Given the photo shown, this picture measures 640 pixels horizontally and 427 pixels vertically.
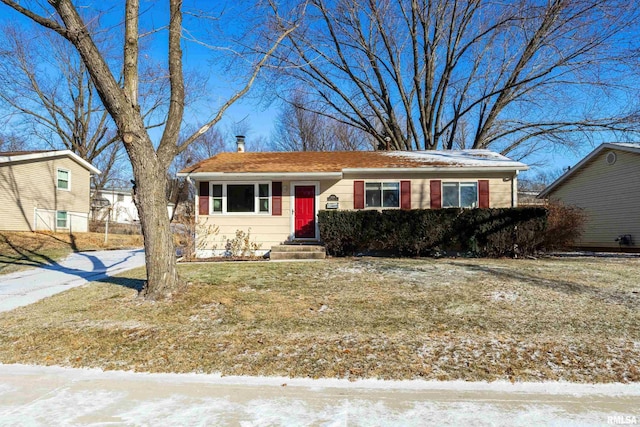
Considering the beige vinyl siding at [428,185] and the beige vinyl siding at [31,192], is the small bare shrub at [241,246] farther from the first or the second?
the beige vinyl siding at [31,192]

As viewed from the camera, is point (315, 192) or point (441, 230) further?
point (315, 192)

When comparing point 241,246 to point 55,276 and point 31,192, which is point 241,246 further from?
point 31,192

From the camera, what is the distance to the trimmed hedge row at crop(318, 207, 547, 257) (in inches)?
404

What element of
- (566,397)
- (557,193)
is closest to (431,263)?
(566,397)

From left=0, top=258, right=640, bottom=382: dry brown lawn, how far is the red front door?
478 centimetres

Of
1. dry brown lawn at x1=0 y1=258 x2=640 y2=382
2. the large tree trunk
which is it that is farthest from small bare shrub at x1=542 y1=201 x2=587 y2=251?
the large tree trunk

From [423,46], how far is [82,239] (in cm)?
1911

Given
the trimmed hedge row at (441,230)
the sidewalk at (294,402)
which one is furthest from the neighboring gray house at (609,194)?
the sidewalk at (294,402)

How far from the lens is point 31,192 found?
691 inches

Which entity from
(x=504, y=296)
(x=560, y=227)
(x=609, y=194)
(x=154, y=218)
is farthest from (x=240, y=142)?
(x=609, y=194)

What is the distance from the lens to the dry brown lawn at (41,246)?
11242mm

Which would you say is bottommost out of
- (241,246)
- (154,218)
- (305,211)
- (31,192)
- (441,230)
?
(241,246)

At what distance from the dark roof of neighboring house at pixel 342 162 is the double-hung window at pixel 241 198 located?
0.55 meters

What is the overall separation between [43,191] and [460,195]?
60.2 feet
